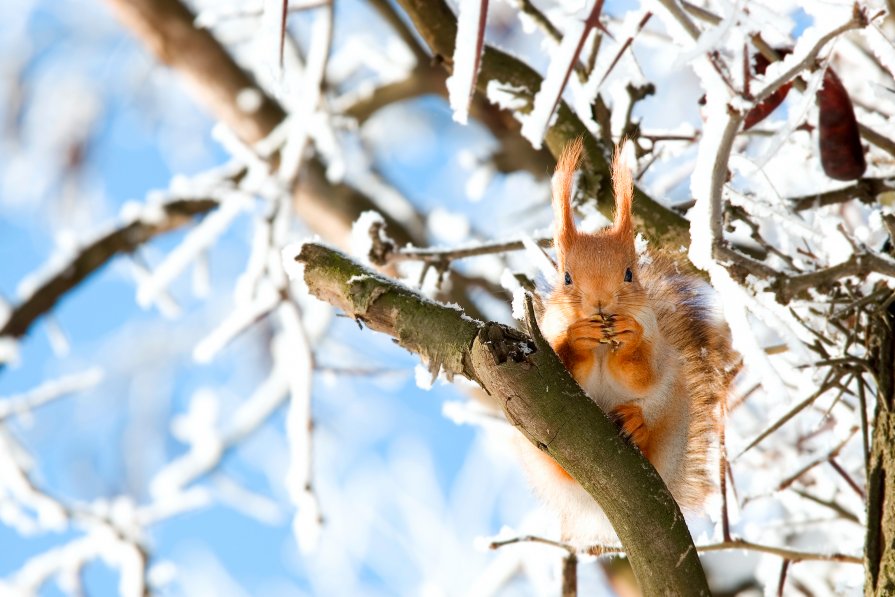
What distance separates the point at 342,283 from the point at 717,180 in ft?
1.47

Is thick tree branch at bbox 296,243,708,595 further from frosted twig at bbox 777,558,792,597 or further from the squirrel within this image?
frosted twig at bbox 777,558,792,597

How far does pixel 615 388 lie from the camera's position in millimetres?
1164

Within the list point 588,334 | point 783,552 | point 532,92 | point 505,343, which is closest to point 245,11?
point 532,92

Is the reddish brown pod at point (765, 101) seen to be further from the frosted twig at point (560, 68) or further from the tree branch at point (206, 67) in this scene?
the tree branch at point (206, 67)

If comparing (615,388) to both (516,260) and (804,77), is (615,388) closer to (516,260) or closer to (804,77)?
(804,77)

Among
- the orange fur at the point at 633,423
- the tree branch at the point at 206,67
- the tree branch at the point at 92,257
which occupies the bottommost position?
the orange fur at the point at 633,423

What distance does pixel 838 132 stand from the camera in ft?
3.40

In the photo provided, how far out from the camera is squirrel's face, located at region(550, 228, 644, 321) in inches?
46.9

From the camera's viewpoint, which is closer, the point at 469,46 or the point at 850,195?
the point at 469,46

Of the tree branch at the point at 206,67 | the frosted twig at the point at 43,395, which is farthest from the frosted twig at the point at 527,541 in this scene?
the tree branch at the point at 206,67

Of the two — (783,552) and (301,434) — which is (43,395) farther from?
(783,552)

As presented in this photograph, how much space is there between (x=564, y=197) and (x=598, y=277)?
11 cm

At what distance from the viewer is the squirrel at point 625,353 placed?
3.82 ft

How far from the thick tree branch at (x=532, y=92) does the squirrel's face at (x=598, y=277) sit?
14cm
